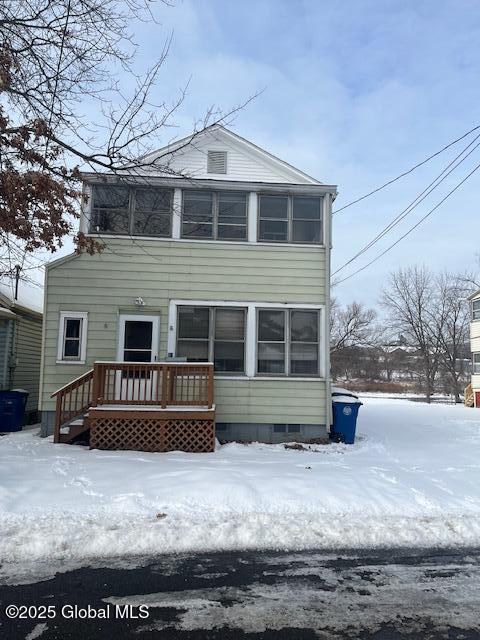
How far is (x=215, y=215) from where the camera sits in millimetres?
10797

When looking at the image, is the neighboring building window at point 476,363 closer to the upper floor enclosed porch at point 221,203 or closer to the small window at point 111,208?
the upper floor enclosed porch at point 221,203

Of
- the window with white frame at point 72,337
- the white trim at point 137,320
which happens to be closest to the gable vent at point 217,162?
the white trim at point 137,320

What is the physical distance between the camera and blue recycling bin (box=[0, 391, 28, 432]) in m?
12.2

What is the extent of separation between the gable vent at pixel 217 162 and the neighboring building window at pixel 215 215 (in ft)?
2.18

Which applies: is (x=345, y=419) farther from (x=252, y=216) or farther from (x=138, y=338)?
(x=252, y=216)

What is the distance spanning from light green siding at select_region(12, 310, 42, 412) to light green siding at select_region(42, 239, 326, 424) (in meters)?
4.36

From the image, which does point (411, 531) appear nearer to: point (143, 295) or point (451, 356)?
point (143, 295)

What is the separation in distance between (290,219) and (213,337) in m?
3.31

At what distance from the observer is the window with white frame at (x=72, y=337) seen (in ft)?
33.7

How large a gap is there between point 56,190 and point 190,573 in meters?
6.15

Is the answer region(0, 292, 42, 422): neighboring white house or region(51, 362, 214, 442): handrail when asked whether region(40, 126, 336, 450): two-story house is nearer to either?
region(51, 362, 214, 442): handrail

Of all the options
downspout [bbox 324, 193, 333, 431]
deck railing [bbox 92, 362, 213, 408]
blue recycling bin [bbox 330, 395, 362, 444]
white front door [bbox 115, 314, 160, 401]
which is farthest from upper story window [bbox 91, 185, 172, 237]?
blue recycling bin [bbox 330, 395, 362, 444]

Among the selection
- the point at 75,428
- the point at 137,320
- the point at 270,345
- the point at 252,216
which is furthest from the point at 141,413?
the point at 252,216

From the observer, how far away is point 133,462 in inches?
298
